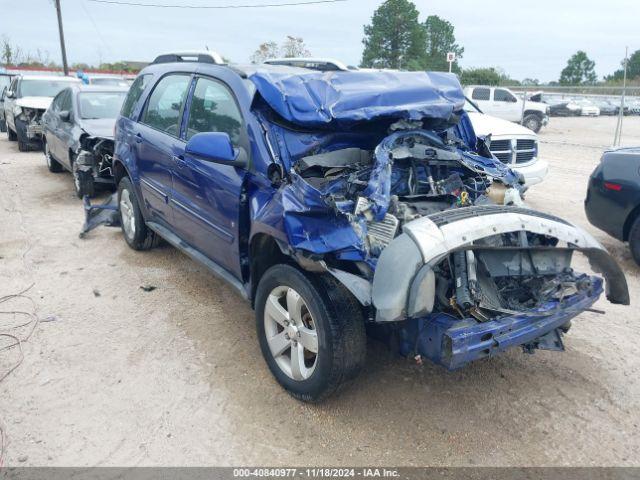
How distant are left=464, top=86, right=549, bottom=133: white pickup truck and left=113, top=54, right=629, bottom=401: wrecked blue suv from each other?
1898 cm

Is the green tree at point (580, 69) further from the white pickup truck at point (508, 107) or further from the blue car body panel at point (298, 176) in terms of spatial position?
the blue car body panel at point (298, 176)

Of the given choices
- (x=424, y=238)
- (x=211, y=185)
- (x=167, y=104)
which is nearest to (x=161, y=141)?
(x=167, y=104)

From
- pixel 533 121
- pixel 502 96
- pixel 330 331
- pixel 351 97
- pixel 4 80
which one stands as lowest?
pixel 330 331

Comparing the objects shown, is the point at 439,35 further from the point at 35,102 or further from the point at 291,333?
the point at 291,333

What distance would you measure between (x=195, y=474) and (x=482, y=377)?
6.26ft

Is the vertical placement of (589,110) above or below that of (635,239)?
above

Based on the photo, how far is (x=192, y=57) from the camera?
4902 mm

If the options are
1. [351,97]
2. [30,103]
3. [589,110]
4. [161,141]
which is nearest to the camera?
[351,97]

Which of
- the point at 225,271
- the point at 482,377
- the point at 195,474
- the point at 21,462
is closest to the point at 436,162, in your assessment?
the point at 482,377

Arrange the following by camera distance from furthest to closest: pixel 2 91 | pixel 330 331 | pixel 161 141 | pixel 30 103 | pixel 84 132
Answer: pixel 2 91 < pixel 30 103 < pixel 84 132 < pixel 161 141 < pixel 330 331

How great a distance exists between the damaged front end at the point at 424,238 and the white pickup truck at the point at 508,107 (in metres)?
19.7

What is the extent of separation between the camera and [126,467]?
2.77 meters

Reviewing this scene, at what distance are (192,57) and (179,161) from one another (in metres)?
1.18

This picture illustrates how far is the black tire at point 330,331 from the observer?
2.90 metres
